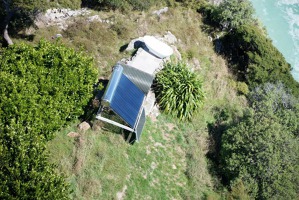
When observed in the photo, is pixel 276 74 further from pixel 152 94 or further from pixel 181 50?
pixel 152 94

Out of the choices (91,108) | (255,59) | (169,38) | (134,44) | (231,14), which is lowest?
(91,108)

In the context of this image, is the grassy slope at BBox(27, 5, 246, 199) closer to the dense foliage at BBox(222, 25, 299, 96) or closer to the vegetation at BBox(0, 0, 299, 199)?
the vegetation at BBox(0, 0, 299, 199)

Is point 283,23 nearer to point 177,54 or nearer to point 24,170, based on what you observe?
point 177,54

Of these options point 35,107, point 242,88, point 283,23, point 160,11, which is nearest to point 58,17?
point 160,11

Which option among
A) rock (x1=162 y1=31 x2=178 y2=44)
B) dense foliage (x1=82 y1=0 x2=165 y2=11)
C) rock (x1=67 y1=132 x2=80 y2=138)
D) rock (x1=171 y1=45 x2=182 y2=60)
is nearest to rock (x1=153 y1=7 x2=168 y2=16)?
dense foliage (x1=82 y1=0 x2=165 y2=11)

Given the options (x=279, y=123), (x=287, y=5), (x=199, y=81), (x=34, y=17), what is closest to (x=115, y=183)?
(x=199, y=81)

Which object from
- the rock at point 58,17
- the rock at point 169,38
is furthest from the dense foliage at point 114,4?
the rock at point 169,38
